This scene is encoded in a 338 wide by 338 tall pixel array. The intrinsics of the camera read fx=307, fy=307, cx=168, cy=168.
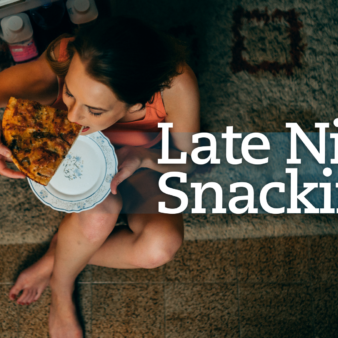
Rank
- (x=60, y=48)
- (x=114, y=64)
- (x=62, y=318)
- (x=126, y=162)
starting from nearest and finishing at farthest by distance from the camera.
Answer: (x=114, y=64) → (x=60, y=48) → (x=126, y=162) → (x=62, y=318)

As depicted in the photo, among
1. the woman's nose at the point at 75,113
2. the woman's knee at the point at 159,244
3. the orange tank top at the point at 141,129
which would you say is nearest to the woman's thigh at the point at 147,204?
the woman's knee at the point at 159,244

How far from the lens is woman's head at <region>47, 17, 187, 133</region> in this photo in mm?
645

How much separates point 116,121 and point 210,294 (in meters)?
0.77

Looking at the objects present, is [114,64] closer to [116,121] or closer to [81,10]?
[116,121]

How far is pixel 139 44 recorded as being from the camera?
0.66 meters

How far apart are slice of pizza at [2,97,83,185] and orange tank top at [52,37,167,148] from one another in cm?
7

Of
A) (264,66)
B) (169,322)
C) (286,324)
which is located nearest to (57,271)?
(169,322)

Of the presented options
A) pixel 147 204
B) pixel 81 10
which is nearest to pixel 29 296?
pixel 147 204

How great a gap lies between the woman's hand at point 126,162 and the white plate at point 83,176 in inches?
1.1

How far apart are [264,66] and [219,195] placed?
1.73ft

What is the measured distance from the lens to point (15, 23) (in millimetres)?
889

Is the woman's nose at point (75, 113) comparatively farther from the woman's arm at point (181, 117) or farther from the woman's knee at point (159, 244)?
the woman's knee at point (159, 244)

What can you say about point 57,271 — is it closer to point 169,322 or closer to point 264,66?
point 169,322

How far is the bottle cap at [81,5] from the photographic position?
34.8 inches
